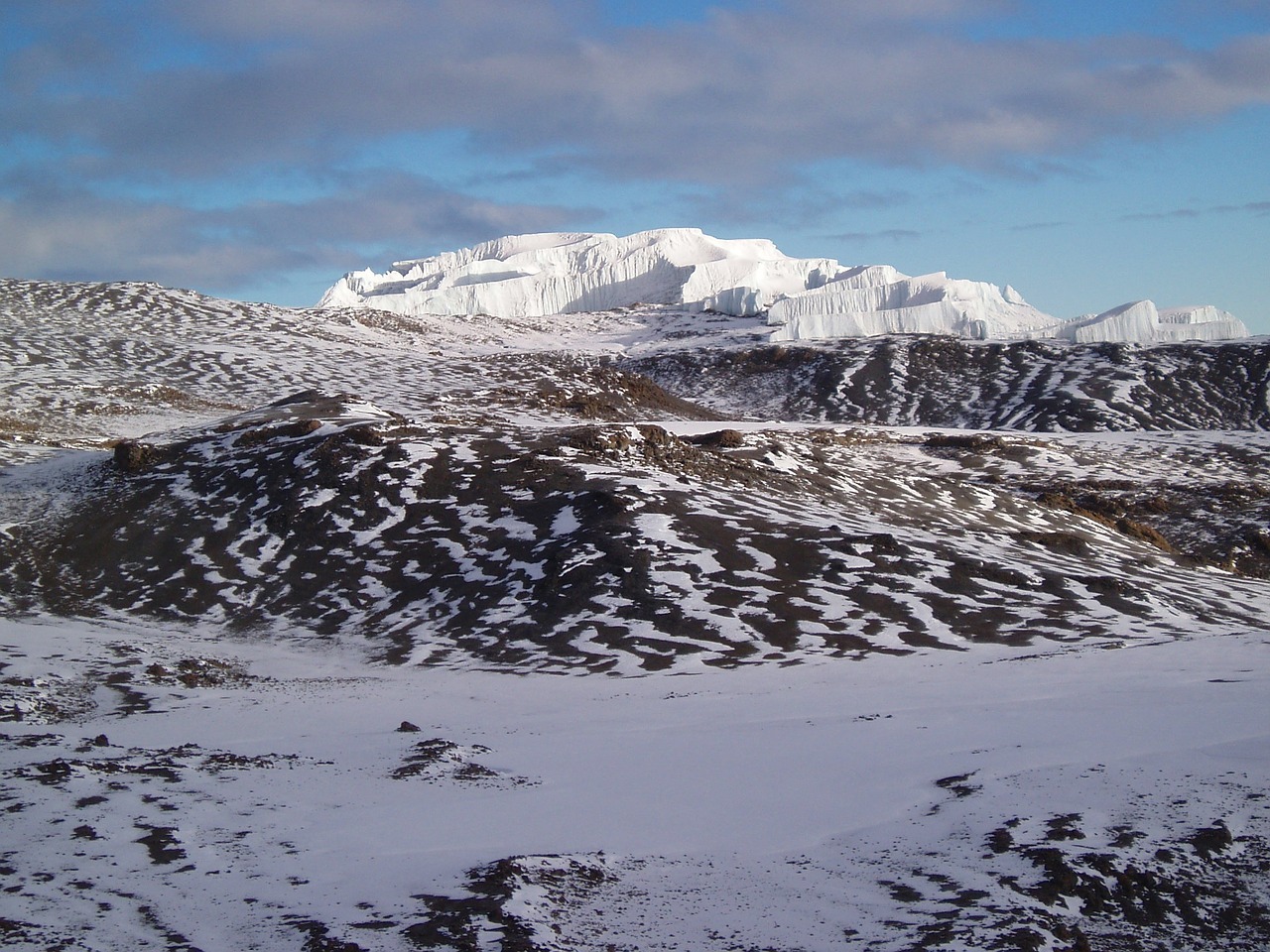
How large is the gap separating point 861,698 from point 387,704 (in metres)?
7.02

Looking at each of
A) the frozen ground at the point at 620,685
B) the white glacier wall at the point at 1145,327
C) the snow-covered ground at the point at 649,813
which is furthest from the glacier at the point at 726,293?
the snow-covered ground at the point at 649,813

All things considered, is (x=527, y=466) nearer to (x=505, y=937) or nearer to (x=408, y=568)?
(x=408, y=568)

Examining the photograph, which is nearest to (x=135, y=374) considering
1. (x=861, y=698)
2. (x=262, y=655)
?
A: (x=262, y=655)

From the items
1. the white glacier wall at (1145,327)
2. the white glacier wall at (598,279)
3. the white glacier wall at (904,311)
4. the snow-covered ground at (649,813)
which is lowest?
the snow-covered ground at (649,813)

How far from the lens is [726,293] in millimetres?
125938

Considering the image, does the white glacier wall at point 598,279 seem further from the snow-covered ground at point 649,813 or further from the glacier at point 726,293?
the snow-covered ground at point 649,813

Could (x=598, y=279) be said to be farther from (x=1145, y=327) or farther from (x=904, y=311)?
(x=1145, y=327)

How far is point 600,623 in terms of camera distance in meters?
18.7

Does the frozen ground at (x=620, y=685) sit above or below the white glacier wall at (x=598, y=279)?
below

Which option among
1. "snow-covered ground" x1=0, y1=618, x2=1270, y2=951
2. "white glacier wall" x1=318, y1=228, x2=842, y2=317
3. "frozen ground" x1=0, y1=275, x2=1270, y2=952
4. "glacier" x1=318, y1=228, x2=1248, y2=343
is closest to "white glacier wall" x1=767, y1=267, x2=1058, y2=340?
"glacier" x1=318, y1=228, x2=1248, y2=343

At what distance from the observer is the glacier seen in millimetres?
93562

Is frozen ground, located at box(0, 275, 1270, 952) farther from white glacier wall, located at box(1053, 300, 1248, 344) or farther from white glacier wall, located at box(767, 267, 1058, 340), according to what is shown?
white glacier wall, located at box(767, 267, 1058, 340)

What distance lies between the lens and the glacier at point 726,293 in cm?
9356

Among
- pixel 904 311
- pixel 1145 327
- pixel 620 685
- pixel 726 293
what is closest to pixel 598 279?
pixel 726 293
